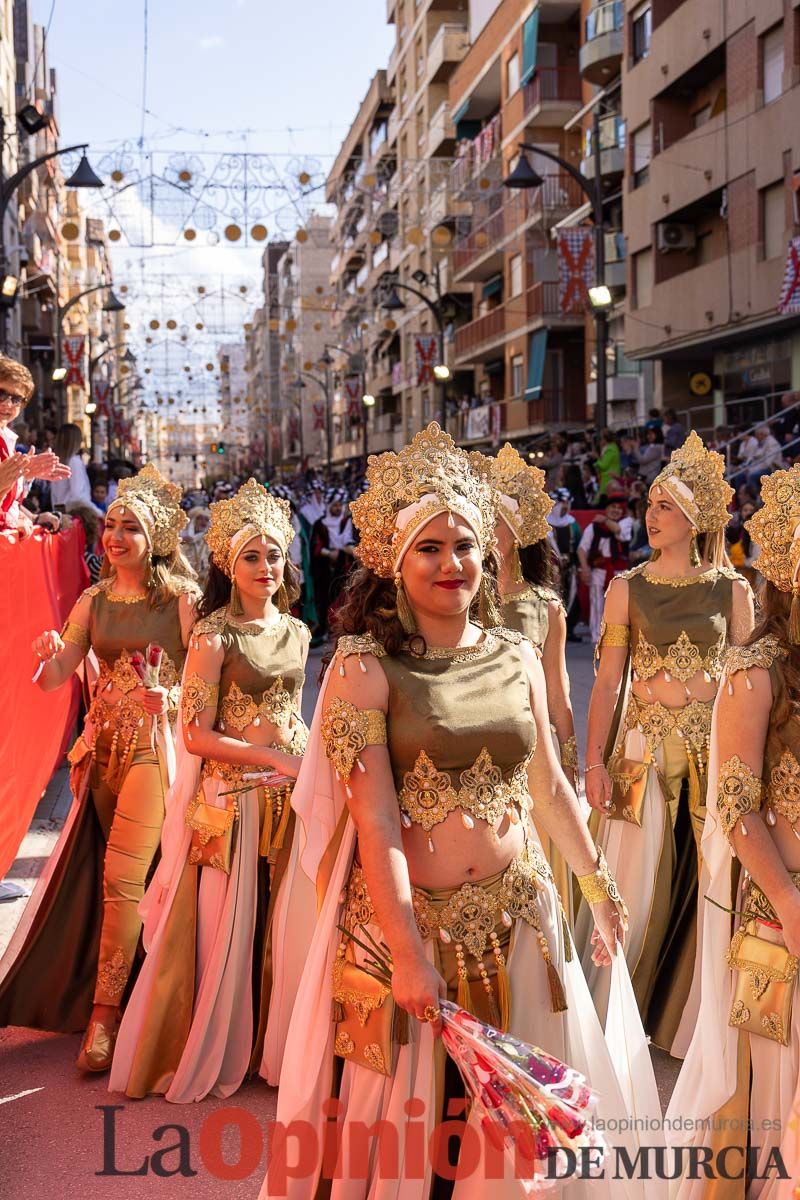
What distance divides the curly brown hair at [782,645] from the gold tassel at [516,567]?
2734mm

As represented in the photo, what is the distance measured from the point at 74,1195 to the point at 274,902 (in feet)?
4.96

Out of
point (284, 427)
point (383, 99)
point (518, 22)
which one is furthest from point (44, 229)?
point (284, 427)

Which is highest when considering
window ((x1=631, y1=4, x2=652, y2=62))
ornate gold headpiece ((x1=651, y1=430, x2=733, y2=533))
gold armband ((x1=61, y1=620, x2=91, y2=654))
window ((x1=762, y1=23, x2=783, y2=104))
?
window ((x1=631, y1=4, x2=652, y2=62))

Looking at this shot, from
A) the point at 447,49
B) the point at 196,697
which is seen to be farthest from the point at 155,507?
the point at 447,49

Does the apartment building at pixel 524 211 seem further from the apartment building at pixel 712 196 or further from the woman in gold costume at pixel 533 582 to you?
the woman in gold costume at pixel 533 582

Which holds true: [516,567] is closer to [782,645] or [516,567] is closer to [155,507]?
[155,507]

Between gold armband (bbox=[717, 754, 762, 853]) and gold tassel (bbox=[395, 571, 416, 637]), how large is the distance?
906 mm

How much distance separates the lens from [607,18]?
35594 millimetres

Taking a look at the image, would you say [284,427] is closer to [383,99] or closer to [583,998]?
[383,99]

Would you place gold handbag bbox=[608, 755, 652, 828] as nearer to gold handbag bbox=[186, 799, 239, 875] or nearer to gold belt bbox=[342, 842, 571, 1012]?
gold handbag bbox=[186, 799, 239, 875]

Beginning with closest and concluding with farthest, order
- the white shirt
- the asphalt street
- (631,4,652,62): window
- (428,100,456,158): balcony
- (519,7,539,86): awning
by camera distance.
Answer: the asphalt street < the white shirt < (631,4,652,62): window < (519,7,539,86): awning < (428,100,456,158): balcony

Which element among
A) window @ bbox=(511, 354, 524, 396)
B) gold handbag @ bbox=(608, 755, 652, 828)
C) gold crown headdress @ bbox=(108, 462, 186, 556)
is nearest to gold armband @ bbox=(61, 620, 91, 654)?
gold crown headdress @ bbox=(108, 462, 186, 556)

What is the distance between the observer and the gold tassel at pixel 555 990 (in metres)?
3.59

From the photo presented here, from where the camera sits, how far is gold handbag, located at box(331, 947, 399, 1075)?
3.48 metres
